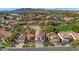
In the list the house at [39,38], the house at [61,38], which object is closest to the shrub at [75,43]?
the house at [61,38]

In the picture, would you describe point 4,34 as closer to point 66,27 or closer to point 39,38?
point 39,38

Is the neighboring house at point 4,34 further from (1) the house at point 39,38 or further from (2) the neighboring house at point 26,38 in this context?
(1) the house at point 39,38

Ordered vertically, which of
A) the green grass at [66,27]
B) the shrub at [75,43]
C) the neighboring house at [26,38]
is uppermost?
the green grass at [66,27]

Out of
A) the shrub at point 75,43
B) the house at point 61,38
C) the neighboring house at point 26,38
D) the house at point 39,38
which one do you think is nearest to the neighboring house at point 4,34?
the neighboring house at point 26,38

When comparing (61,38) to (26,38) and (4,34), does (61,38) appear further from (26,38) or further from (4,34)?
(4,34)

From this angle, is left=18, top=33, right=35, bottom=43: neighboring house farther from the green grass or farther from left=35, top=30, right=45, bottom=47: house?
the green grass

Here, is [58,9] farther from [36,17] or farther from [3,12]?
[3,12]

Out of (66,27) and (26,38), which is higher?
(66,27)

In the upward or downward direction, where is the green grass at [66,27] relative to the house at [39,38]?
upward

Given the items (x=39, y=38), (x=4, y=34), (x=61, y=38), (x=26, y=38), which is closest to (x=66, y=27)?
(x=61, y=38)

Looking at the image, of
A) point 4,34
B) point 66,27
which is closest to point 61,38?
Result: point 66,27
